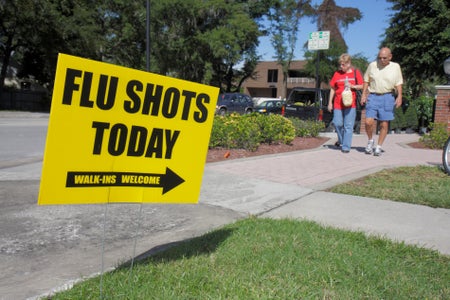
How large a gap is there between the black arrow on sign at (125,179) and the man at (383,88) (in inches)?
238

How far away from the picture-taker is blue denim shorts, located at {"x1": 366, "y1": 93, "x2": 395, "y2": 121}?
7758 millimetres

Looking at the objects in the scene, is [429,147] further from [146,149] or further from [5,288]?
[5,288]

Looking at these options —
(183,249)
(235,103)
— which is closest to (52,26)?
(235,103)

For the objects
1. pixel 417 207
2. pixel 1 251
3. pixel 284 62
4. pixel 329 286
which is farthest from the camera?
pixel 284 62

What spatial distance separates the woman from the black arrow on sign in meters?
6.22

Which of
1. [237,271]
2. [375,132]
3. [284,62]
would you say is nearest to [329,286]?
[237,271]

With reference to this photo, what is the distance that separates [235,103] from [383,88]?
19.2 m

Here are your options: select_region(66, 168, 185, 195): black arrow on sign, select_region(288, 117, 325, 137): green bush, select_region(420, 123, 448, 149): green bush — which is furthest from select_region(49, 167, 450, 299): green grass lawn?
select_region(288, 117, 325, 137): green bush

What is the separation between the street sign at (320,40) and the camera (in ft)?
49.2

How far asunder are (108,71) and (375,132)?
46.1 feet

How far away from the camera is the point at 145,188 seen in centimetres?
262

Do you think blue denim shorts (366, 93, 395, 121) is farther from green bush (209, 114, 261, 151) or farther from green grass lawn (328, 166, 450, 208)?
green bush (209, 114, 261, 151)

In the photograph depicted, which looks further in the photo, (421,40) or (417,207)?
(421,40)

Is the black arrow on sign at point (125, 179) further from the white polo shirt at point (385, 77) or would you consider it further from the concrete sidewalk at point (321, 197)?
the white polo shirt at point (385, 77)
